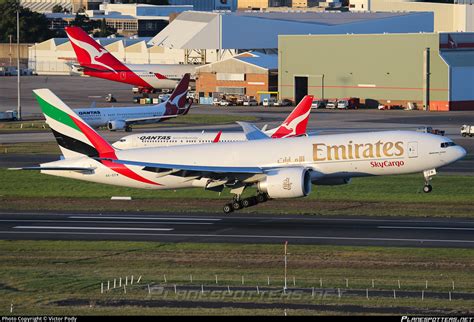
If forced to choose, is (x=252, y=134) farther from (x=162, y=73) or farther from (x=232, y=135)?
(x=162, y=73)

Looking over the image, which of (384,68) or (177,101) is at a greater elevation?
(384,68)

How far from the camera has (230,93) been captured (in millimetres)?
167875

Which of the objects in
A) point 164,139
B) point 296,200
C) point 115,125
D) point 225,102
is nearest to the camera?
point 296,200

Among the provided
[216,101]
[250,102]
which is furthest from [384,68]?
[216,101]

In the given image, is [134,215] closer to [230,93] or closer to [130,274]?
[130,274]

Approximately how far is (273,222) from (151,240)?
8002mm

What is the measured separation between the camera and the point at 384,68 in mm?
148875

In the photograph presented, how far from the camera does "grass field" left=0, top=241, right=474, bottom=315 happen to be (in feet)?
118

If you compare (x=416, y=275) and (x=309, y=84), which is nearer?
(x=416, y=275)

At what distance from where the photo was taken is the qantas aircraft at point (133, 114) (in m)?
114

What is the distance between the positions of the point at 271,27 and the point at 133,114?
72425 mm

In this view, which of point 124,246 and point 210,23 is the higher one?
point 210,23

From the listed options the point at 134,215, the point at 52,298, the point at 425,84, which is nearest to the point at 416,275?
the point at 52,298

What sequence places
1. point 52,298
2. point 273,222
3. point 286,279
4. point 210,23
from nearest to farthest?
point 52,298
point 286,279
point 273,222
point 210,23
